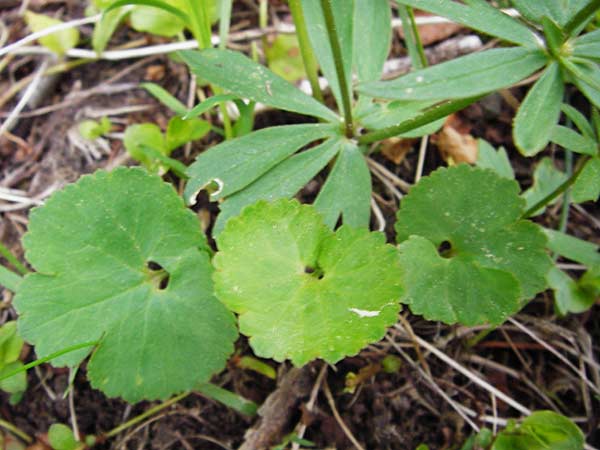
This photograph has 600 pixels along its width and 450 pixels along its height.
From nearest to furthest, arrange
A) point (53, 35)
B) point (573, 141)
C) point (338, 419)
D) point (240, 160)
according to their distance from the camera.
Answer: point (573, 141) → point (240, 160) → point (338, 419) → point (53, 35)

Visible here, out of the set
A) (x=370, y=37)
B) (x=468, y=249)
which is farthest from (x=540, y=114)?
(x=370, y=37)

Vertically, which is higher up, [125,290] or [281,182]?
[281,182]

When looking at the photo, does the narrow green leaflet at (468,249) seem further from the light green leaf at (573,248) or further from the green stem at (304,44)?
the green stem at (304,44)

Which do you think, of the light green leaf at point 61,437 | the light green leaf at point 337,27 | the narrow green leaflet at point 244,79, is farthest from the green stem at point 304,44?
the light green leaf at point 61,437

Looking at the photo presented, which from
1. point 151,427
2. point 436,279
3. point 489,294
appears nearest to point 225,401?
point 151,427

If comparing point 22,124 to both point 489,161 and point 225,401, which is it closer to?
point 225,401

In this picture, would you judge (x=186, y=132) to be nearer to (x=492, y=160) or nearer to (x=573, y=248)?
(x=492, y=160)
